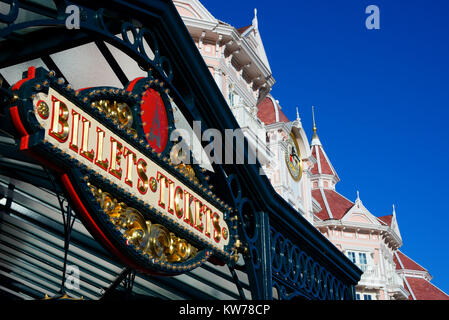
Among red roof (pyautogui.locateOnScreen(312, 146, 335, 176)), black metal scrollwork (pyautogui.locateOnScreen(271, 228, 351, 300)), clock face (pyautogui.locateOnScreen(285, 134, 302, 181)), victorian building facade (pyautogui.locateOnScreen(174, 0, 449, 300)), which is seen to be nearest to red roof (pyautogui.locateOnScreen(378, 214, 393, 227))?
victorian building facade (pyautogui.locateOnScreen(174, 0, 449, 300))

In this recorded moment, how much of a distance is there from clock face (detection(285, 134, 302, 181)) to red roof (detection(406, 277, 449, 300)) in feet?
70.9

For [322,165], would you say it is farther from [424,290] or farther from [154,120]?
[154,120]

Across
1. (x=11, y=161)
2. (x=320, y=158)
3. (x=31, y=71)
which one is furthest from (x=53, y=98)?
(x=320, y=158)

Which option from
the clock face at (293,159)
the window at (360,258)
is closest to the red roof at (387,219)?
the window at (360,258)

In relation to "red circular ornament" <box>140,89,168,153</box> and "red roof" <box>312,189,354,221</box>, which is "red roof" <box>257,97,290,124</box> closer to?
"red roof" <box>312,189,354,221</box>

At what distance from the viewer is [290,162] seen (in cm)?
3066

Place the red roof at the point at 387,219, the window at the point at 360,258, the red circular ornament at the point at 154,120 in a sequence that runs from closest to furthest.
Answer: the red circular ornament at the point at 154,120, the window at the point at 360,258, the red roof at the point at 387,219

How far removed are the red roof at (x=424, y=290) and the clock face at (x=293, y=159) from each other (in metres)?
21.6

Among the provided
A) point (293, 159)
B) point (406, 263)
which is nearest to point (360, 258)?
point (293, 159)

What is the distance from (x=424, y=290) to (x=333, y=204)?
47.4ft

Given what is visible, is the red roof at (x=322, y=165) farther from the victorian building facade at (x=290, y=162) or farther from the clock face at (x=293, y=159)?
the clock face at (x=293, y=159)

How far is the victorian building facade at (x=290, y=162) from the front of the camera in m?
23.6

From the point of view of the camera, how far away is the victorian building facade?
23.6 metres

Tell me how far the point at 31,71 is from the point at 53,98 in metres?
0.31
